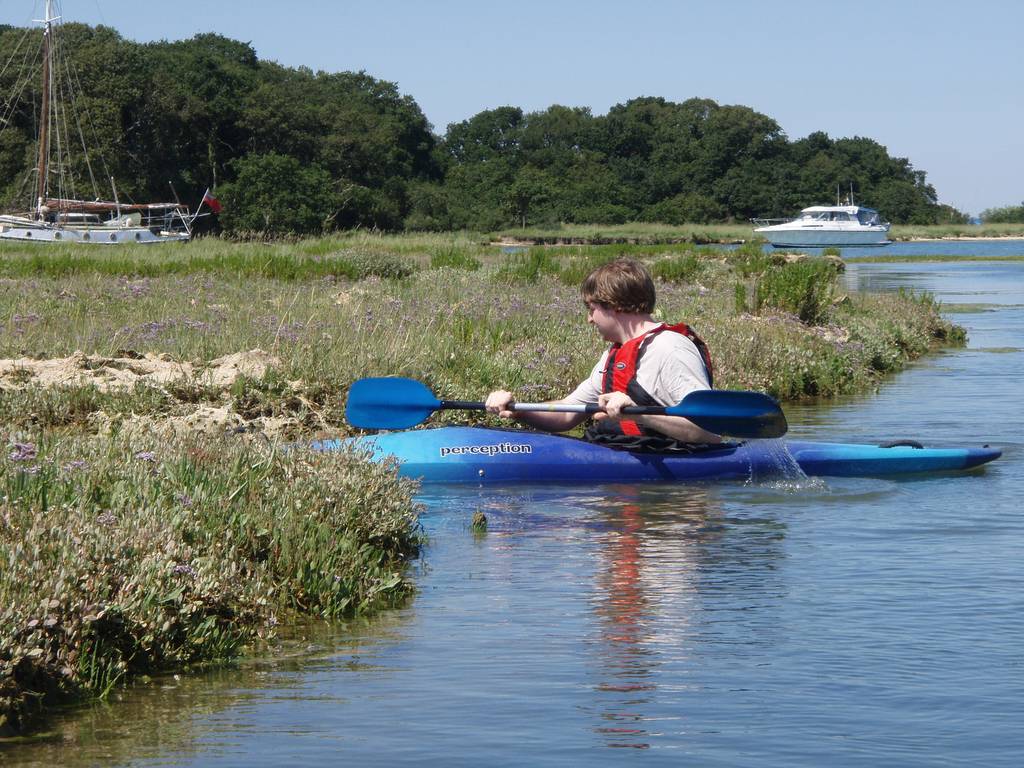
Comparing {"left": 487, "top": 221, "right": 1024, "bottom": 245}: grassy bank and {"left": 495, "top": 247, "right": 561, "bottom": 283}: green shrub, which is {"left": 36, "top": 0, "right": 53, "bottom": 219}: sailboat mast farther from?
{"left": 495, "top": 247, "right": 561, "bottom": 283}: green shrub

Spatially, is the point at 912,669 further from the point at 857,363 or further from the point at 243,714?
the point at 857,363

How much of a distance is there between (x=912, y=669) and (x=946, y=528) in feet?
9.72

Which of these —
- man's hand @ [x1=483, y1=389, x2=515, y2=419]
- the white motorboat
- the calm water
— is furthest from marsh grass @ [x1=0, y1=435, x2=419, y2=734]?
the white motorboat

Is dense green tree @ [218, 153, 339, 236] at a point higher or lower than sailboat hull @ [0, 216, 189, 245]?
higher

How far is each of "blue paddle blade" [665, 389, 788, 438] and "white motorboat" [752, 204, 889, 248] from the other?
73.0m

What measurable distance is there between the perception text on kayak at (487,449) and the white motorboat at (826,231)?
73.1 m

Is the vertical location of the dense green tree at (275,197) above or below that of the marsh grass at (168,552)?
above

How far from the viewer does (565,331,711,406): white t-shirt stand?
826cm

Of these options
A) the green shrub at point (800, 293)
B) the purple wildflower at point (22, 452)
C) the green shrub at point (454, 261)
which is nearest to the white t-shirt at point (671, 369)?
the purple wildflower at point (22, 452)

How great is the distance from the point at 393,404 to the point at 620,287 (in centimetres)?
186

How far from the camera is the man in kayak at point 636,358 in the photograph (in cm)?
814

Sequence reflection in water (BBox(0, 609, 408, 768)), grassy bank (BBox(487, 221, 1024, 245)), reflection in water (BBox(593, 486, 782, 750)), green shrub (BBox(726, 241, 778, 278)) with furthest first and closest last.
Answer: grassy bank (BBox(487, 221, 1024, 245)) → green shrub (BBox(726, 241, 778, 278)) → reflection in water (BBox(593, 486, 782, 750)) → reflection in water (BBox(0, 609, 408, 768))

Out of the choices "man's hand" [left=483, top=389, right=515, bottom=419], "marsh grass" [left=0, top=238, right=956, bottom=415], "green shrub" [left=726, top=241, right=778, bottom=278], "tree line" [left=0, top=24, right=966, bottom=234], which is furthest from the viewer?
"tree line" [left=0, top=24, right=966, bottom=234]

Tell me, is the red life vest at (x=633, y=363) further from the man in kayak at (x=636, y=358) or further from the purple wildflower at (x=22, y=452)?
Result: the purple wildflower at (x=22, y=452)
